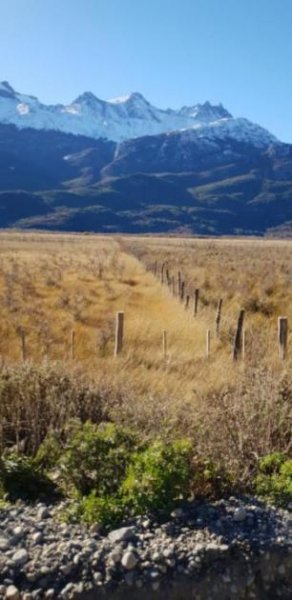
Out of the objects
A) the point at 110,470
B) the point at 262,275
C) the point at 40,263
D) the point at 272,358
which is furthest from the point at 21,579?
the point at 40,263

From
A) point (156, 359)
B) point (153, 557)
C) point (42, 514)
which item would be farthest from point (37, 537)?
point (156, 359)

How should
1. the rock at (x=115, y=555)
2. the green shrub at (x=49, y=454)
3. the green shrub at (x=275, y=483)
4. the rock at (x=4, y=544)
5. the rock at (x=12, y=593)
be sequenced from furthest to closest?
1. the green shrub at (x=49, y=454)
2. the green shrub at (x=275, y=483)
3. the rock at (x=4, y=544)
4. the rock at (x=115, y=555)
5. the rock at (x=12, y=593)

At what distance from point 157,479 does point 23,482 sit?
148cm

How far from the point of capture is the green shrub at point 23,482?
5.95m

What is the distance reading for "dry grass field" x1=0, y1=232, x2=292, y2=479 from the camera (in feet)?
23.3

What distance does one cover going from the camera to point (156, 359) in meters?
12.9

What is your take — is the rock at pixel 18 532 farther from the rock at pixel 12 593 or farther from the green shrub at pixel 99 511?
the rock at pixel 12 593

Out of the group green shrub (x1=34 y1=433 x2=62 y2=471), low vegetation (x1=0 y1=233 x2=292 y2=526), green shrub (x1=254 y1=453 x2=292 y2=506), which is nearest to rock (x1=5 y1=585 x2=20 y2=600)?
low vegetation (x1=0 y1=233 x2=292 y2=526)

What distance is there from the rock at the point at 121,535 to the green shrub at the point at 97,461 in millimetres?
520

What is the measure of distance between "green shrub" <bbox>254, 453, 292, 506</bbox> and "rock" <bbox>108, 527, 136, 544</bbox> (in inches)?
58.4

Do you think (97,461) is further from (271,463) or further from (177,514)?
(271,463)

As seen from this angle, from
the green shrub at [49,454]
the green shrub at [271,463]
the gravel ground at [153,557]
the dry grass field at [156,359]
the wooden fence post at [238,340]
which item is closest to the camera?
the gravel ground at [153,557]

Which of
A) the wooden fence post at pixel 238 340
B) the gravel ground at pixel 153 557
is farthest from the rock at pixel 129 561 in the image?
the wooden fence post at pixel 238 340

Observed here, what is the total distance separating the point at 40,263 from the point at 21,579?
121 ft
